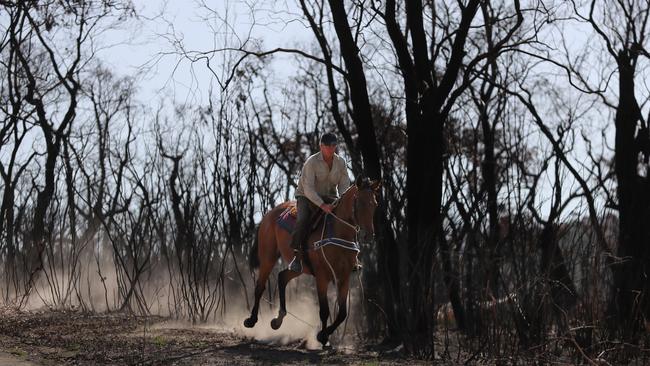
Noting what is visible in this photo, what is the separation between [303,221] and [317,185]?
475 millimetres

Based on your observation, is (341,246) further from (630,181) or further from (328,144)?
(630,181)

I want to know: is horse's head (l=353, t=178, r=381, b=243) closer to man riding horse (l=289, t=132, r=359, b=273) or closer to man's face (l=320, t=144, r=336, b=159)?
man riding horse (l=289, t=132, r=359, b=273)

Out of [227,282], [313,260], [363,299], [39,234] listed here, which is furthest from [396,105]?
[313,260]

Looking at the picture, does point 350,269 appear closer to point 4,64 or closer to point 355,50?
point 355,50

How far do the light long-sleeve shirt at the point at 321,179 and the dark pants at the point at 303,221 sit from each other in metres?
0.12

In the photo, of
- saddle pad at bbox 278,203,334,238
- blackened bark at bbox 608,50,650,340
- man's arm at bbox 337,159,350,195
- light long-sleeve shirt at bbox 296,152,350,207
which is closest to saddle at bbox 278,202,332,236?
saddle pad at bbox 278,203,334,238

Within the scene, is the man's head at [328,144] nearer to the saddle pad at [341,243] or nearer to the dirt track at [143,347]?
the saddle pad at [341,243]

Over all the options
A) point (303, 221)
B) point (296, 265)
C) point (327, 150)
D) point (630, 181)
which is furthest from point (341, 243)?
point (630, 181)

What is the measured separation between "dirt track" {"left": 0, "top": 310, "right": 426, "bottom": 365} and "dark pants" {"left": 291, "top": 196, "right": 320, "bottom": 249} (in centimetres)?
126

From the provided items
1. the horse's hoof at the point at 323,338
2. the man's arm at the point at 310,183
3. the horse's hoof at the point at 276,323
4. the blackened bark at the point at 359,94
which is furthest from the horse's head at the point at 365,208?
the blackened bark at the point at 359,94

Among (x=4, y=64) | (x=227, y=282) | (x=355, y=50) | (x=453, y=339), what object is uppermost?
(x=4, y=64)

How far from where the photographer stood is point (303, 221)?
12555mm

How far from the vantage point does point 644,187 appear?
17.5m

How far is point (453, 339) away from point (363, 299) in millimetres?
4243
